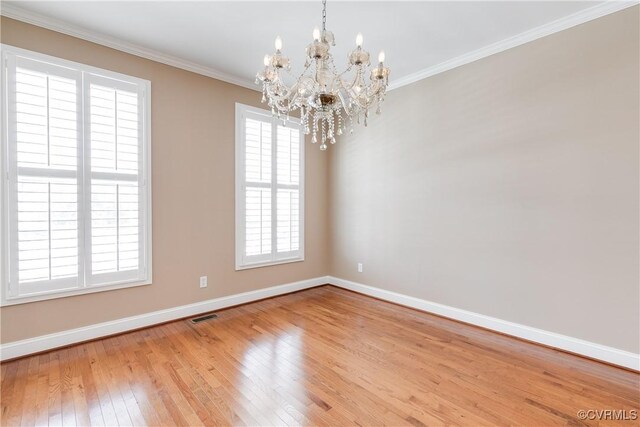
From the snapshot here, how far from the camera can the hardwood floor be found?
1873mm

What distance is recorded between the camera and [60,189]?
266cm

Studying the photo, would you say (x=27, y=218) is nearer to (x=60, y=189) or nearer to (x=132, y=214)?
(x=60, y=189)

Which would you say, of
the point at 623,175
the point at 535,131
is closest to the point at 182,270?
the point at 535,131

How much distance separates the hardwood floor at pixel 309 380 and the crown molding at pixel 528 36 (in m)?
2.85

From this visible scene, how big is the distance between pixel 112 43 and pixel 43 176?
55.8 inches

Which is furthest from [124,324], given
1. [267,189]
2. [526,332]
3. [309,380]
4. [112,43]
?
[526,332]

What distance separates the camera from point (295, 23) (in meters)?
2.68

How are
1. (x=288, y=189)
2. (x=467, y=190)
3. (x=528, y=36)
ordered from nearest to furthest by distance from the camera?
(x=528, y=36)
(x=467, y=190)
(x=288, y=189)

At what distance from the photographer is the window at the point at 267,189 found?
3.89 meters

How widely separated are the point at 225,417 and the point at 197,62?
3431mm

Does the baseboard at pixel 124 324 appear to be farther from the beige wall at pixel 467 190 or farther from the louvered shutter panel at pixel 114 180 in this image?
the louvered shutter panel at pixel 114 180

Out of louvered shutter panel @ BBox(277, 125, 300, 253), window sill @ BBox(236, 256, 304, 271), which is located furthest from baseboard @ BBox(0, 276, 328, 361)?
louvered shutter panel @ BBox(277, 125, 300, 253)

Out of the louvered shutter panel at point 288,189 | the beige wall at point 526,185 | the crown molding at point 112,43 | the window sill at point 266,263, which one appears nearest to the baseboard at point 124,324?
the window sill at point 266,263

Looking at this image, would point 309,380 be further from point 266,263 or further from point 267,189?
point 267,189
